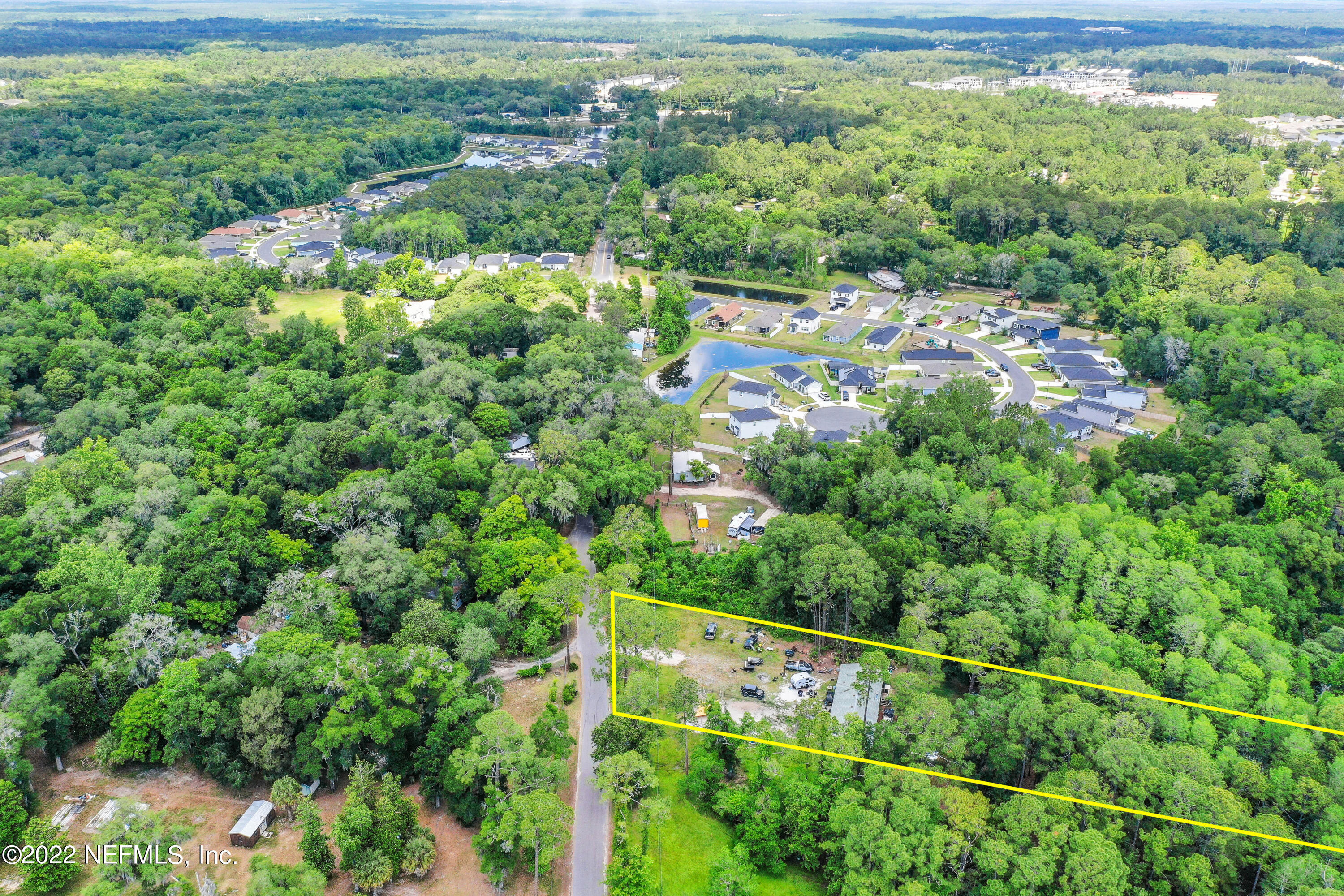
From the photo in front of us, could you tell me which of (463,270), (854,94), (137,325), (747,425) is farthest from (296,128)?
(747,425)

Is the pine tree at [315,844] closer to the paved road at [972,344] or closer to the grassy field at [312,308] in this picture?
the paved road at [972,344]

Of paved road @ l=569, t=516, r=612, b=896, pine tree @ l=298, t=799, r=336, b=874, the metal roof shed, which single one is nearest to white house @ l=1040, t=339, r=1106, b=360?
paved road @ l=569, t=516, r=612, b=896

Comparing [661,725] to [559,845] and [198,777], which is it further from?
[198,777]

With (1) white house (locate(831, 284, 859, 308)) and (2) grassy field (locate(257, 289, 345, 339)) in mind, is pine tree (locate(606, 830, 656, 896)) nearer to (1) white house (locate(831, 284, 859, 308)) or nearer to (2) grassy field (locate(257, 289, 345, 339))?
(2) grassy field (locate(257, 289, 345, 339))

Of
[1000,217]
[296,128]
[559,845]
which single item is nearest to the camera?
[559,845]

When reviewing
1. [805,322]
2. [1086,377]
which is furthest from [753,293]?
[1086,377]

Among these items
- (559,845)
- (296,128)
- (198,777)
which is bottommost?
(198,777)
